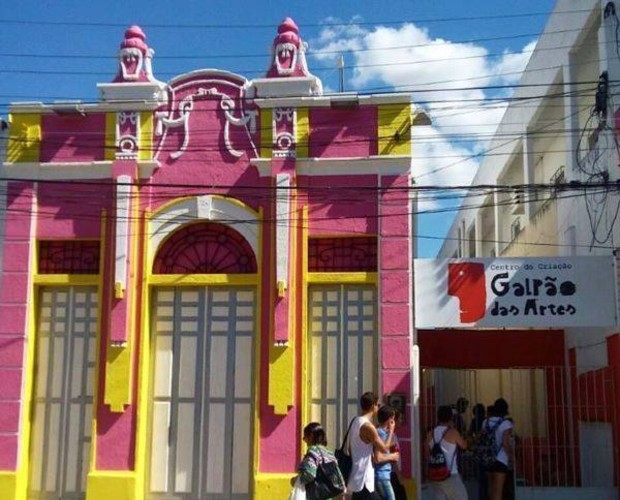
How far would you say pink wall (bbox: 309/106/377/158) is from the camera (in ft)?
43.5

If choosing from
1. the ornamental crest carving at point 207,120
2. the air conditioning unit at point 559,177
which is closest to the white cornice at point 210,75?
the ornamental crest carving at point 207,120

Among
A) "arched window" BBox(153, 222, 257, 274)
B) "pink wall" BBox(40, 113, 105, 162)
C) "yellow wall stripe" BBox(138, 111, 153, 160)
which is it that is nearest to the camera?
"arched window" BBox(153, 222, 257, 274)

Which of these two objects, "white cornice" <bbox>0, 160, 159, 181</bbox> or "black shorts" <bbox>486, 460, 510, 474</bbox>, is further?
"white cornice" <bbox>0, 160, 159, 181</bbox>

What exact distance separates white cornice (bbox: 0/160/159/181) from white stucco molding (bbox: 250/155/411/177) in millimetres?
1576

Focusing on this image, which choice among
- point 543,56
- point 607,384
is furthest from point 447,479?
point 543,56

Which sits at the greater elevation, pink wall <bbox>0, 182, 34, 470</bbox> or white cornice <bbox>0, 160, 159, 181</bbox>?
white cornice <bbox>0, 160, 159, 181</bbox>

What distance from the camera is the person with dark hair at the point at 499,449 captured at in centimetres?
1177

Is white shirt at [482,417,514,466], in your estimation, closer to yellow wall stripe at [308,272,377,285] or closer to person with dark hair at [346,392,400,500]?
yellow wall stripe at [308,272,377,285]

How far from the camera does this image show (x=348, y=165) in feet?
43.3

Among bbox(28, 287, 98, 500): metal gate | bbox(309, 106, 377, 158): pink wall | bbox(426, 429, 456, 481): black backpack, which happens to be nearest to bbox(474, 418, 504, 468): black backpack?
bbox(426, 429, 456, 481): black backpack

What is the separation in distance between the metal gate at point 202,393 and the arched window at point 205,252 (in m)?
0.31

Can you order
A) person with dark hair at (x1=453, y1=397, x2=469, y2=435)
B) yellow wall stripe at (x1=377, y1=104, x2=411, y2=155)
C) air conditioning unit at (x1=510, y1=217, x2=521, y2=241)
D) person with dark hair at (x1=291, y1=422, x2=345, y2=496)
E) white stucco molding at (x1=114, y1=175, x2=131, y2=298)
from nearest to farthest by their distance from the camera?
person with dark hair at (x1=291, y1=422, x2=345, y2=496)
white stucco molding at (x1=114, y1=175, x2=131, y2=298)
yellow wall stripe at (x1=377, y1=104, x2=411, y2=155)
person with dark hair at (x1=453, y1=397, x2=469, y2=435)
air conditioning unit at (x1=510, y1=217, x2=521, y2=241)

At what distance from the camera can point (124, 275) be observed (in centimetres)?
1305

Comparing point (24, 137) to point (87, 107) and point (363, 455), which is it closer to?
point (87, 107)
